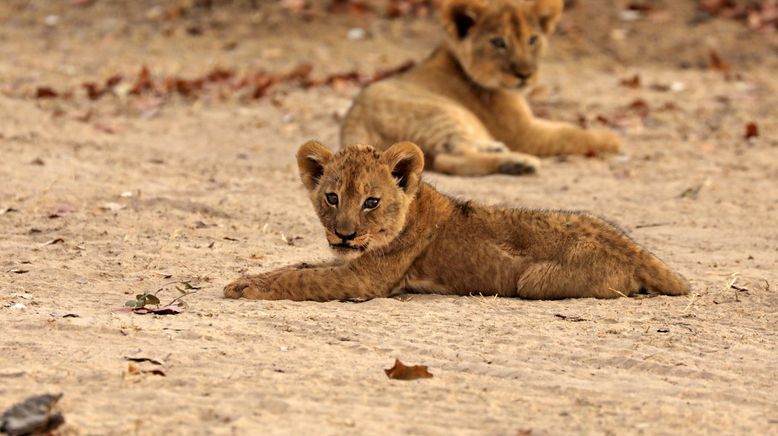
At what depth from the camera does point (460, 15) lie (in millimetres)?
12477

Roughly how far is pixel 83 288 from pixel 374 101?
17.9 feet

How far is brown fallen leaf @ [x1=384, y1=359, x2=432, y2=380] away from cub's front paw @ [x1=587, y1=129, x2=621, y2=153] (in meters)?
7.48

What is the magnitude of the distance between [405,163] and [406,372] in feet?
6.55

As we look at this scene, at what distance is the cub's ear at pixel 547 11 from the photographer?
12453 millimetres

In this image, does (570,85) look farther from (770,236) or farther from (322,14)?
(770,236)

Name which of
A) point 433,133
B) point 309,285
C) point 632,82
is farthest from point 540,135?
point 309,285

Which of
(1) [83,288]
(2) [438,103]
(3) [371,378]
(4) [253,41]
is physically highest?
(3) [371,378]

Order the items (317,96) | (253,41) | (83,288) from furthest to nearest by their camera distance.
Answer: (253,41) → (317,96) → (83,288)

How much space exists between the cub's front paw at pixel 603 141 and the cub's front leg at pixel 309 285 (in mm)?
5922

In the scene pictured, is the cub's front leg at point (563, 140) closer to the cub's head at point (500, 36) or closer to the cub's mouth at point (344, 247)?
the cub's head at point (500, 36)

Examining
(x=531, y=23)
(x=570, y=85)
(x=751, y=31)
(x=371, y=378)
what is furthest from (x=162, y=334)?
(x=751, y=31)

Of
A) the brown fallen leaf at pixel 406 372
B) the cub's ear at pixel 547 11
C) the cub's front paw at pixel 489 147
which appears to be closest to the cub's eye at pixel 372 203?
the brown fallen leaf at pixel 406 372

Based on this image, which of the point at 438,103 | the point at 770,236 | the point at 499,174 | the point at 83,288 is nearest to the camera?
the point at 83,288

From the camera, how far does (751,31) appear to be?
17812 millimetres
